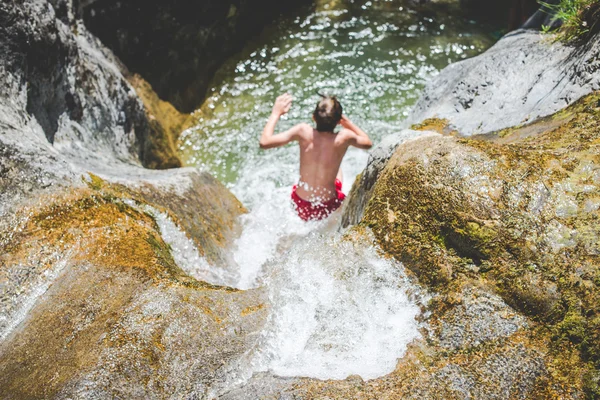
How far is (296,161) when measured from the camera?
6.17 metres

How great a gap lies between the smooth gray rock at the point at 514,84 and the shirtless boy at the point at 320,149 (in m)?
0.99

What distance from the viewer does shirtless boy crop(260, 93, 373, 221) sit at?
446 centimetres

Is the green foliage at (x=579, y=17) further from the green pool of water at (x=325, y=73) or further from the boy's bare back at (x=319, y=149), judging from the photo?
the green pool of water at (x=325, y=73)

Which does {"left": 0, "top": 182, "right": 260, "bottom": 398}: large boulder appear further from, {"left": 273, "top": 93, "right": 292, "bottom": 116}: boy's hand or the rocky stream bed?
{"left": 273, "top": 93, "right": 292, "bottom": 116}: boy's hand

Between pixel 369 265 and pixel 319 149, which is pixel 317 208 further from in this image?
pixel 369 265

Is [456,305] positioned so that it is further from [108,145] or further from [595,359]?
[108,145]

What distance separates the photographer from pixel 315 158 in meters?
4.61

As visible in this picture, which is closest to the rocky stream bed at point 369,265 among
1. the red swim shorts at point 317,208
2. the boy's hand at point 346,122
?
the red swim shorts at point 317,208

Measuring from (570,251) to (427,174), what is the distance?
82 cm

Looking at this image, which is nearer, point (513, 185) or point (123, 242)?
point (513, 185)

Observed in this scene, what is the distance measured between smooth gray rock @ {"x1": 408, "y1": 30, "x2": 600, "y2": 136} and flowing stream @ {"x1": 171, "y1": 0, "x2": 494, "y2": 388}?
1558 mm

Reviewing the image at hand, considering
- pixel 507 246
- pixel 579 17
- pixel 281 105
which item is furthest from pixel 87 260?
pixel 579 17

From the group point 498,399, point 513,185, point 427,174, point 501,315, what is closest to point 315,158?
point 427,174

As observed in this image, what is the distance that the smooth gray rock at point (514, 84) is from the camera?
11.1ft
